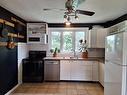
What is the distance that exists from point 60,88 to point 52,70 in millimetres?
1012

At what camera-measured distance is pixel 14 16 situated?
4.95 metres

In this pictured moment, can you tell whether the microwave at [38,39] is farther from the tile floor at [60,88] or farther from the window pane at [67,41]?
the tile floor at [60,88]

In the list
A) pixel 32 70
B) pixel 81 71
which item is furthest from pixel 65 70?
pixel 32 70

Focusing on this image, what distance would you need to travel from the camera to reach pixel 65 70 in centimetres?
606

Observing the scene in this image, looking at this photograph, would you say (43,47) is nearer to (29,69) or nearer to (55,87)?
(29,69)

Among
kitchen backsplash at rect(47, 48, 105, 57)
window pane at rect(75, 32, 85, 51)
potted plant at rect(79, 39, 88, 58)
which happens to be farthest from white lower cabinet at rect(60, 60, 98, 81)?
window pane at rect(75, 32, 85, 51)

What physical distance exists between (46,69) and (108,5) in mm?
3440

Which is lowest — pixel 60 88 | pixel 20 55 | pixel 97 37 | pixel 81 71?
pixel 60 88

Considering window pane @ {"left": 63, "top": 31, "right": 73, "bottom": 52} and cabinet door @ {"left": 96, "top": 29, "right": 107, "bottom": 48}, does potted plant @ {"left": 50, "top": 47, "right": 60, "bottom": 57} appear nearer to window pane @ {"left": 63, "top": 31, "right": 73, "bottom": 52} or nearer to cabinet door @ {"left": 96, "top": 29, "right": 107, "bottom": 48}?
window pane @ {"left": 63, "top": 31, "right": 73, "bottom": 52}

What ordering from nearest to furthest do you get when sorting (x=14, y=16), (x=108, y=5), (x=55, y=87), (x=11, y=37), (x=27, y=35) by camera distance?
(x=108, y=5) < (x=11, y=37) < (x=14, y=16) < (x=55, y=87) < (x=27, y=35)

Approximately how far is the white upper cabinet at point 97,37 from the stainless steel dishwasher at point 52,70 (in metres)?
1.57

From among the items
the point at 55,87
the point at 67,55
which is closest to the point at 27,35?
the point at 67,55

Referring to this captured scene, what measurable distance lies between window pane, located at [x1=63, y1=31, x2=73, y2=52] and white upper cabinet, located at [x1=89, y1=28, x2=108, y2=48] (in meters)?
1.02

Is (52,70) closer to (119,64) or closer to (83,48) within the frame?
(83,48)
